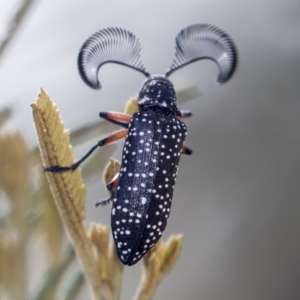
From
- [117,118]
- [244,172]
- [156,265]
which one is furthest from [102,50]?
[244,172]

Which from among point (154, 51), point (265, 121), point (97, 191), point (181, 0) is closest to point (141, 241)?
point (97, 191)

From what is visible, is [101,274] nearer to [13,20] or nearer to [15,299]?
[15,299]

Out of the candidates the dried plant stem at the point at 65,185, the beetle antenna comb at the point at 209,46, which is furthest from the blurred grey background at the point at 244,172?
the dried plant stem at the point at 65,185

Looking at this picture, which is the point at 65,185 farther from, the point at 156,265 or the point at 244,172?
the point at 244,172

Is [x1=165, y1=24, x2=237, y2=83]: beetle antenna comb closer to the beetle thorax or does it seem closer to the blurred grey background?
the beetle thorax

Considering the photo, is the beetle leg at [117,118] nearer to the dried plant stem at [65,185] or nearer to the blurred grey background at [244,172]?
the dried plant stem at [65,185]
